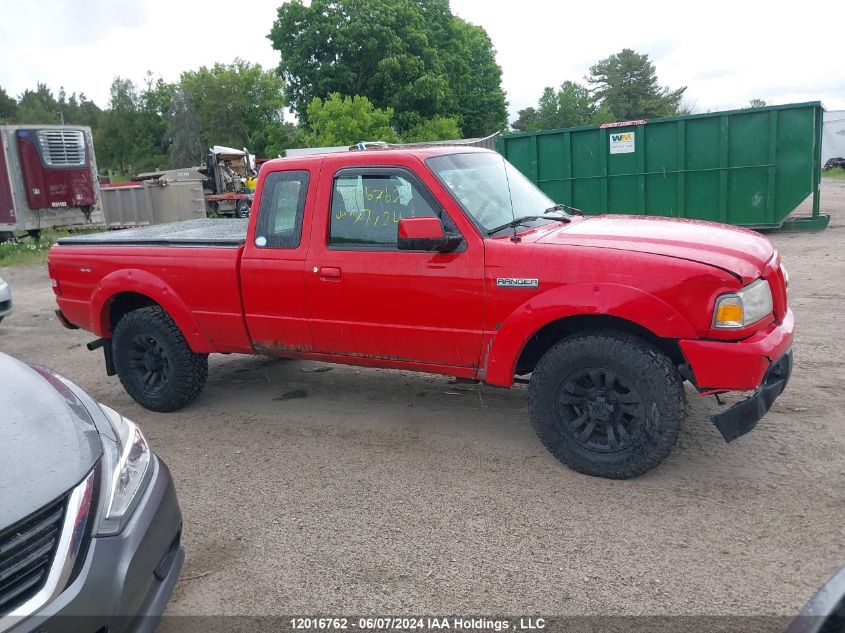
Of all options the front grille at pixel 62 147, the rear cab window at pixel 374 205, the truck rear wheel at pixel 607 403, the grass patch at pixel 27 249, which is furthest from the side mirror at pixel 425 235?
the front grille at pixel 62 147

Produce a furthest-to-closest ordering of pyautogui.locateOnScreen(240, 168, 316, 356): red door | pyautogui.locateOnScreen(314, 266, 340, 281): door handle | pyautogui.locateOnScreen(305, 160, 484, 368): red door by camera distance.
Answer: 1. pyautogui.locateOnScreen(240, 168, 316, 356): red door
2. pyautogui.locateOnScreen(314, 266, 340, 281): door handle
3. pyautogui.locateOnScreen(305, 160, 484, 368): red door

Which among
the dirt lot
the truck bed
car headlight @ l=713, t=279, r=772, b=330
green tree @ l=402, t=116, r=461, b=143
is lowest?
the dirt lot

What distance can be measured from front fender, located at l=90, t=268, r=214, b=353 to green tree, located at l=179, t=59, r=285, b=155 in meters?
55.5

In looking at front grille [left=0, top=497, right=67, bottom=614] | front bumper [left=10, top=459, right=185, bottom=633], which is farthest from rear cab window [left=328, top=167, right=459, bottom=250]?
front grille [left=0, top=497, right=67, bottom=614]

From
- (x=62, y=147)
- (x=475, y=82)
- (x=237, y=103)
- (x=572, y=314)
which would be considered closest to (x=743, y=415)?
(x=572, y=314)

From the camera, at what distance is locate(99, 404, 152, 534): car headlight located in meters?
2.52

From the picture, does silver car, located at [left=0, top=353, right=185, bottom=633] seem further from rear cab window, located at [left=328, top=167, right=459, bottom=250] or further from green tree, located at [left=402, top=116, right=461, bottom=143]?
green tree, located at [left=402, top=116, right=461, bottom=143]

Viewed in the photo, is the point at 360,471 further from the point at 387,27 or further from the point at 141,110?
the point at 141,110

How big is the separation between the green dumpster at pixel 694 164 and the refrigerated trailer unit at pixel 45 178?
38.9 feet

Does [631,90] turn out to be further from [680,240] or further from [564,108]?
[680,240]

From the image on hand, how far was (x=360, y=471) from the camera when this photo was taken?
4.48 m

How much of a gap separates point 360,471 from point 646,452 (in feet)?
5.60

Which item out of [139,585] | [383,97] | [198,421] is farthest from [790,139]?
[383,97]

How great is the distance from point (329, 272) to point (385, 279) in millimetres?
430
